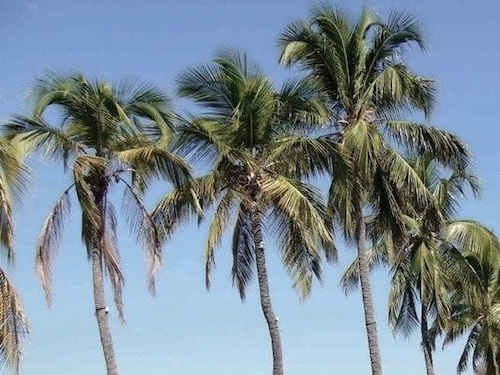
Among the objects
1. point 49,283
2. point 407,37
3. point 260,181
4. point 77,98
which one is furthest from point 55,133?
point 407,37

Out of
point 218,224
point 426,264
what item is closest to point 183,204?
point 218,224

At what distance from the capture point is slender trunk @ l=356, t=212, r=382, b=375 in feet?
72.7

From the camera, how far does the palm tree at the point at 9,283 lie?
14.0 m

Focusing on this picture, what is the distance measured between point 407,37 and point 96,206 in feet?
30.9

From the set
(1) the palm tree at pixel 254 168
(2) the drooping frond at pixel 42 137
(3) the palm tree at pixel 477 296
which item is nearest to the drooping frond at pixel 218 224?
Result: (1) the palm tree at pixel 254 168

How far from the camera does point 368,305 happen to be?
74.3ft

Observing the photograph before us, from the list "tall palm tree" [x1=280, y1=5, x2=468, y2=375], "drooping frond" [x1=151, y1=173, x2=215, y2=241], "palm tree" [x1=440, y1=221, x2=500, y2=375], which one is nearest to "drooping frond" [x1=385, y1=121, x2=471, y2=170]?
"tall palm tree" [x1=280, y1=5, x2=468, y2=375]

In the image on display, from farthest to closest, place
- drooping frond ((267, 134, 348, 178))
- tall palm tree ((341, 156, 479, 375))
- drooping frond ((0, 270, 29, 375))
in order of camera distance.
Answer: tall palm tree ((341, 156, 479, 375))
drooping frond ((267, 134, 348, 178))
drooping frond ((0, 270, 29, 375))

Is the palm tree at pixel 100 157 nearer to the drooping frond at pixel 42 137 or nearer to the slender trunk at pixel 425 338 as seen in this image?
the drooping frond at pixel 42 137

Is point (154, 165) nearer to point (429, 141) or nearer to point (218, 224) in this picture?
point (218, 224)

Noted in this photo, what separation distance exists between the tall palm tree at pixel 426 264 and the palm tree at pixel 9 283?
15617mm

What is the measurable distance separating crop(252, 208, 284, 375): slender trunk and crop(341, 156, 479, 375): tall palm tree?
7.37 metres

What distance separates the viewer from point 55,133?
62.7 ft

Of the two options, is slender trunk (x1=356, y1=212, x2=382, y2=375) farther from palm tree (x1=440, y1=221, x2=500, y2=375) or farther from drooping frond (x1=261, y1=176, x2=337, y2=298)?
palm tree (x1=440, y1=221, x2=500, y2=375)
